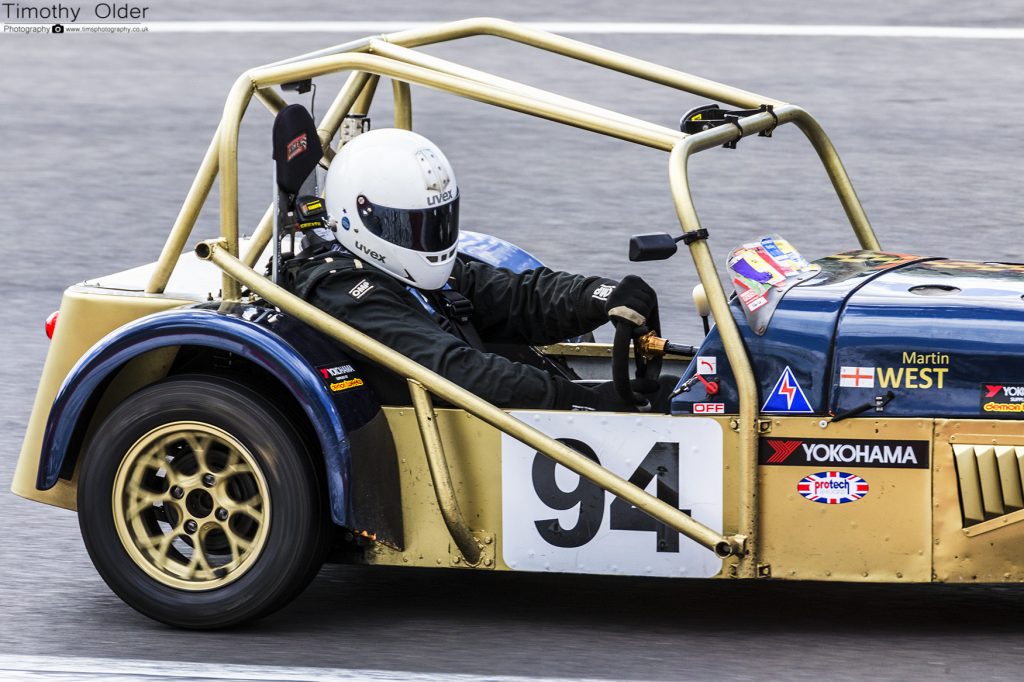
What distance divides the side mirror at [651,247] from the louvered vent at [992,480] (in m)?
0.97

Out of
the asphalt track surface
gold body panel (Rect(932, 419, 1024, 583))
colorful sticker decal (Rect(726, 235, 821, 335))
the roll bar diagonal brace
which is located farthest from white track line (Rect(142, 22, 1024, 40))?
gold body panel (Rect(932, 419, 1024, 583))

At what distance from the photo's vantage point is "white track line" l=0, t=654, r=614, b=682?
4.80 metres

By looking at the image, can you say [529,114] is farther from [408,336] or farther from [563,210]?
[563,210]

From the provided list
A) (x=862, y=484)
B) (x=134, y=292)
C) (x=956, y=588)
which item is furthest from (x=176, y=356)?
(x=956, y=588)

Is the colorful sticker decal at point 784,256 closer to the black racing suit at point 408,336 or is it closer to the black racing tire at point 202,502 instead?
the black racing suit at point 408,336

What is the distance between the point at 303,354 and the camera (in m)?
5.10

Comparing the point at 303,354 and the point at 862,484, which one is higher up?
the point at 303,354

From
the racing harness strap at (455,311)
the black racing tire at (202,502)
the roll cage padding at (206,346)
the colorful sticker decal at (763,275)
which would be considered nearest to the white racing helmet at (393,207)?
the racing harness strap at (455,311)

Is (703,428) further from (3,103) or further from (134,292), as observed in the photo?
(3,103)

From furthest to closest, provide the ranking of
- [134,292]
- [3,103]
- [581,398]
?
1. [3,103]
2. [134,292]
3. [581,398]

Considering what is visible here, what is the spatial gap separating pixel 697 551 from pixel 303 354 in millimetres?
1254

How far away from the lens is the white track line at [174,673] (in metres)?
4.80

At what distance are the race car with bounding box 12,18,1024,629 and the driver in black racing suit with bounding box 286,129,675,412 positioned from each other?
0.10 meters

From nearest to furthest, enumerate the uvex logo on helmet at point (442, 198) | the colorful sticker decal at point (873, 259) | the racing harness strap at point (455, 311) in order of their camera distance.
A: 1. the uvex logo on helmet at point (442, 198)
2. the colorful sticker decal at point (873, 259)
3. the racing harness strap at point (455, 311)
